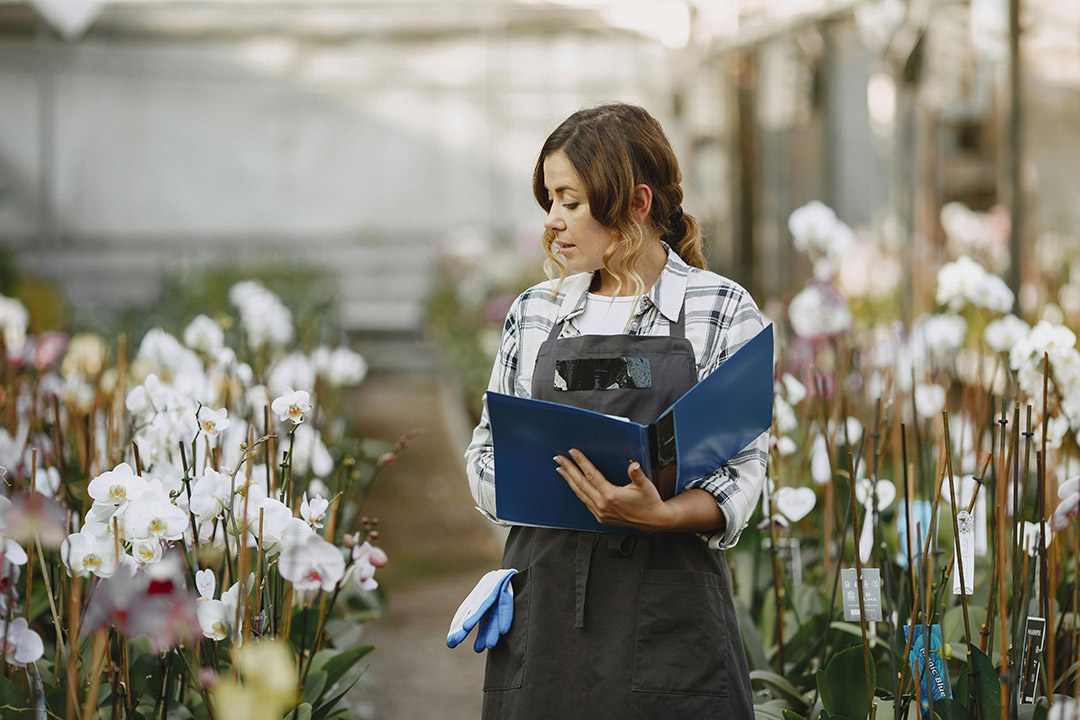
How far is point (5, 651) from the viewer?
4.02 ft

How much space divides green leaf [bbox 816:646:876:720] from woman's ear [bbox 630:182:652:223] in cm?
65

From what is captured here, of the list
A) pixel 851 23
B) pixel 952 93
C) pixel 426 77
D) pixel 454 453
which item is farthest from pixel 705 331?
pixel 426 77

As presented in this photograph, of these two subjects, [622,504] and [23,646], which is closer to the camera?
[622,504]

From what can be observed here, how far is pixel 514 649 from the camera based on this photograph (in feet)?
4.43

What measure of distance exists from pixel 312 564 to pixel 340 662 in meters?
0.48

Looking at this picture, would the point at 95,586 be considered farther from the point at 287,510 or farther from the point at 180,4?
the point at 180,4

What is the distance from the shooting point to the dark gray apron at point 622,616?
4.18 ft

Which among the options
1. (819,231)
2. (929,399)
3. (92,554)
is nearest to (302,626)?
(92,554)

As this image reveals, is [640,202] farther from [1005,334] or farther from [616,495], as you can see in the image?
[1005,334]

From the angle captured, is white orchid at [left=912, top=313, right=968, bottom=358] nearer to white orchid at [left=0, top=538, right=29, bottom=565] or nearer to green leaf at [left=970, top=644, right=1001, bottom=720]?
green leaf at [left=970, top=644, right=1001, bottom=720]

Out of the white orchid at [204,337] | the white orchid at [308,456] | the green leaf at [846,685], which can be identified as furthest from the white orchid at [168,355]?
the green leaf at [846,685]

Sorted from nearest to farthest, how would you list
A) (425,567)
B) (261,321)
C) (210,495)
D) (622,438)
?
(622,438)
(210,495)
(261,321)
(425,567)

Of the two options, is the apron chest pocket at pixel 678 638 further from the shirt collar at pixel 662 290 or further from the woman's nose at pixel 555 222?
the woman's nose at pixel 555 222

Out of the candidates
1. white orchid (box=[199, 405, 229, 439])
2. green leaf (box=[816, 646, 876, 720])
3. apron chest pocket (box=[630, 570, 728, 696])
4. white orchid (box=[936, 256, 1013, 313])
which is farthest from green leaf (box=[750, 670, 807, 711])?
white orchid (box=[936, 256, 1013, 313])
